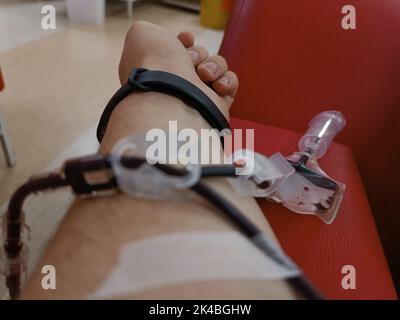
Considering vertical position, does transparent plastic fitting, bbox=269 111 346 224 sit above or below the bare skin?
below

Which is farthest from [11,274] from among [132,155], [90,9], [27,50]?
[90,9]

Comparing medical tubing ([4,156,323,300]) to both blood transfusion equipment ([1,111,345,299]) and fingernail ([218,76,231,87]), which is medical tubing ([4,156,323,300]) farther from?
fingernail ([218,76,231,87])

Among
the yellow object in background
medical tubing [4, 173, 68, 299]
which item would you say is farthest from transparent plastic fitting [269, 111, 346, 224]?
the yellow object in background

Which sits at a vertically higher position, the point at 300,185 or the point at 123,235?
the point at 123,235

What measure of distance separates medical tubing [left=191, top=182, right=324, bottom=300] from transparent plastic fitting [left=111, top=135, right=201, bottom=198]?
0.04 feet

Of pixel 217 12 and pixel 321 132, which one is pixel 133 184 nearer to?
pixel 321 132

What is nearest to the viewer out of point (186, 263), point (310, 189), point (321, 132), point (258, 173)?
point (186, 263)

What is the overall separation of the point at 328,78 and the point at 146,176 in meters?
0.65

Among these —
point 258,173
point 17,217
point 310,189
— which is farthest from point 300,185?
point 17,217

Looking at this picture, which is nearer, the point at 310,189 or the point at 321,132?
the point at 310,189

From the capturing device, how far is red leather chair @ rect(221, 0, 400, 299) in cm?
78

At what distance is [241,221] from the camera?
29 cm

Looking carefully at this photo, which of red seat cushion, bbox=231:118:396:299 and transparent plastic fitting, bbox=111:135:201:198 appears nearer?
transparent plastic fitting, bbox=111:135:201:198

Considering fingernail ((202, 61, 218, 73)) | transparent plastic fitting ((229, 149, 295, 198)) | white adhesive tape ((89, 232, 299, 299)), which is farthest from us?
fingernail ((202, 61, 218, 73))
